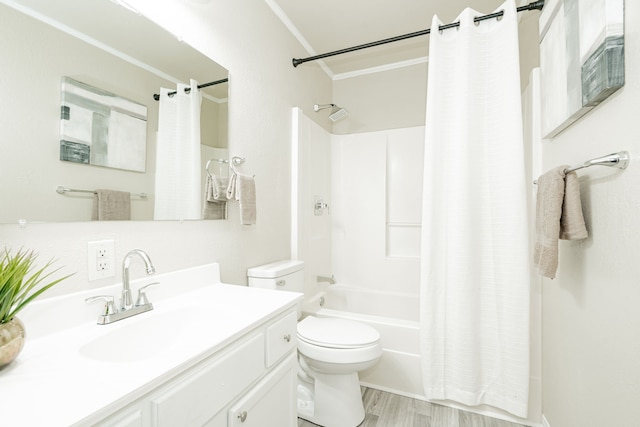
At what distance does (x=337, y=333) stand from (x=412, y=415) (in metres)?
0.66

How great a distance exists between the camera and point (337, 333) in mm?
1684

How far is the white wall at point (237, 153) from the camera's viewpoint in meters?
0.90

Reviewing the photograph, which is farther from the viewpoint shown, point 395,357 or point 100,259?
point 395,357

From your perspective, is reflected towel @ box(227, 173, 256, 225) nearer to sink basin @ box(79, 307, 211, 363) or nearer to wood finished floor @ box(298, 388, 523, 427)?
sink basin @ box(79, 307, 211, 363)

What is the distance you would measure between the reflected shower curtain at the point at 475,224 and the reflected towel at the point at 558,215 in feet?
1.29

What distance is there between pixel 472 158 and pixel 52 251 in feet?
6.18

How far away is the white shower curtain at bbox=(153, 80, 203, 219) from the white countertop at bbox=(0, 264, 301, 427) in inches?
11.0

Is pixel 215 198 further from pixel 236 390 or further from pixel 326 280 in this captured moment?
pixel 326 280

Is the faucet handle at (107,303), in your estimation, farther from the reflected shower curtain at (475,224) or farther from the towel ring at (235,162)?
the reflected shower curtain at (475,224)

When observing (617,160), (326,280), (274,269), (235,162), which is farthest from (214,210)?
(617,160)

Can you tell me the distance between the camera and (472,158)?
5.56 feet

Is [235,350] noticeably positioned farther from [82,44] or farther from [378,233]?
[378,233]

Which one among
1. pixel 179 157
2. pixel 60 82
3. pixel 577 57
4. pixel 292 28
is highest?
pixel 292 28

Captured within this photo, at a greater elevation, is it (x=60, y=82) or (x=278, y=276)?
(x=60, y=82)
